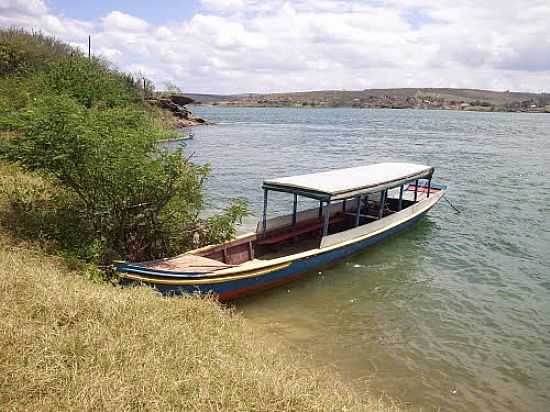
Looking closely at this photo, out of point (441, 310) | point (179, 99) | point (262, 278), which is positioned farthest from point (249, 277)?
point (179, 99)

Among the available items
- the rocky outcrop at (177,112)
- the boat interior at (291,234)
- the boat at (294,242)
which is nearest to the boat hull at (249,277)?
the boat at (294,242)

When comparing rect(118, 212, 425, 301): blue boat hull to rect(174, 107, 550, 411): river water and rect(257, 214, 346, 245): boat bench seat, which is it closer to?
rect(174, 107, 550, 411): river water

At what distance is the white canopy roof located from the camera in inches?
488

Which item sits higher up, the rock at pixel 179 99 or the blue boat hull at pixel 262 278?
the rock at pixel 179 99

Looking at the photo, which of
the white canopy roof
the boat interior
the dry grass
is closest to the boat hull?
the boat interior

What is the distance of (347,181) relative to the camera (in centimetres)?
1365

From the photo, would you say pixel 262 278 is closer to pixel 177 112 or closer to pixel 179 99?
pixel 177 112

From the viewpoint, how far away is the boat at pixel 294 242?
9883 mm

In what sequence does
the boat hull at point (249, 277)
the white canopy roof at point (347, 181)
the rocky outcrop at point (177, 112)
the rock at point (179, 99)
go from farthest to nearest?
the rock at point (179, 99) → the rocky outcrop at point (177, 112) → the white canopy roof at point (347, 181) → the boat hull at point (249, 277)

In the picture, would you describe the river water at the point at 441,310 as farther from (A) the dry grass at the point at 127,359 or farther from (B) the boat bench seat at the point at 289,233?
(A) the dry grass at the point at 127,359

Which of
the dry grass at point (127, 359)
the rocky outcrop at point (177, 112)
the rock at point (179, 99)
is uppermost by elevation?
the rock at point (179, 99)

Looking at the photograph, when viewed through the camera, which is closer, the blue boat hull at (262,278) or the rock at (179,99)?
the blue boat hull at (262,278)

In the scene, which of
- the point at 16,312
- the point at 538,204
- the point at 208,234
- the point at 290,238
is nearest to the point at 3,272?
the point at 16,312

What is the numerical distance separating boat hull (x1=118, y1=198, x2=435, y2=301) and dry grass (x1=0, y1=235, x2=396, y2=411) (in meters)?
1.86
